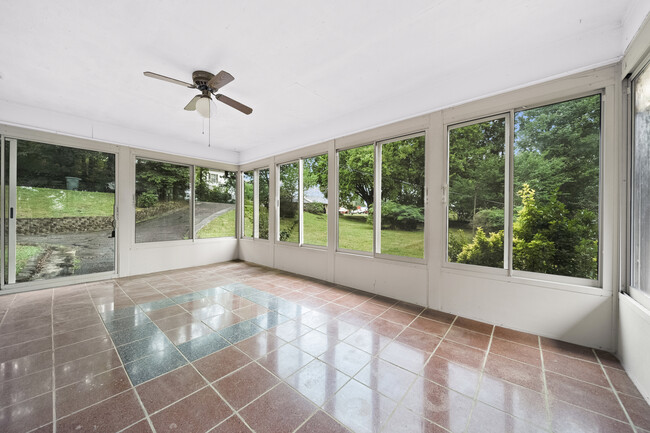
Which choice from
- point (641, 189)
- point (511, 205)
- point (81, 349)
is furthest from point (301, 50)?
point (81, 349)

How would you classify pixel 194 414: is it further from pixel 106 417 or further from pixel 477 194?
pixel 477 194

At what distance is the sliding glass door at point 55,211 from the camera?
3654mm

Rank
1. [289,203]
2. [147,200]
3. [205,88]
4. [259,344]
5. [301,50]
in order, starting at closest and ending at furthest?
[259,344], [301,50], [205,88], [147,200], [289,203]

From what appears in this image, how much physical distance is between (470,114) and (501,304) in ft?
7.17

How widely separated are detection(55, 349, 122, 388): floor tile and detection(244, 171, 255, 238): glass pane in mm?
4161

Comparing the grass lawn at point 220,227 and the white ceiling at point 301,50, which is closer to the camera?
the white ceiling at point 301,50

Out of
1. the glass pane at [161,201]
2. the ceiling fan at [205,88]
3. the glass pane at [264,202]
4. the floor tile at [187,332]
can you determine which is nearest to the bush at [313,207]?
the glass pane at [264,202]

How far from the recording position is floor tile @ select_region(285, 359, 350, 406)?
1.66 m

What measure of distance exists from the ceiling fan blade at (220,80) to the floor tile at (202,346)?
8.42 feet

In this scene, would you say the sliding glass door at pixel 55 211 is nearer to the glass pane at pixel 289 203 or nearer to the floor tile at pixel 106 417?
the glass pane at pixel 289 203

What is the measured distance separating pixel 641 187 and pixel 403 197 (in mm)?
2186

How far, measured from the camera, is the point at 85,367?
1.95 m

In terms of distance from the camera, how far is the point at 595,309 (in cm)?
221

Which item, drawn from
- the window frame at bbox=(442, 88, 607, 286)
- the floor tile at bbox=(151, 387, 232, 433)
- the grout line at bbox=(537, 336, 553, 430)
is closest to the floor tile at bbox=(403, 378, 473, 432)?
the grout line at bbox=(537, 336, 553, 430)
